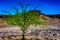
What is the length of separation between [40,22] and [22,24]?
2.61m

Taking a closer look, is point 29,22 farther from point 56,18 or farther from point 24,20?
point 56,18

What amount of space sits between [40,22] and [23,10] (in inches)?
112

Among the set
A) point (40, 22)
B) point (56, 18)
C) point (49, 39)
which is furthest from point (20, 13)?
point (56, 18)

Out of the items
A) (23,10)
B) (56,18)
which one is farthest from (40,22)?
(56,18)

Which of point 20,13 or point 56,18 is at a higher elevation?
point 56,18

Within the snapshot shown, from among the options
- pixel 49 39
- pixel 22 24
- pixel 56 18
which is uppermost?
pixel 56 18

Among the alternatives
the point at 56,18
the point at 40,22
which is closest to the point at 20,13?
the point at 40,22

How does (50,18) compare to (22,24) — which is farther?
(50,18)

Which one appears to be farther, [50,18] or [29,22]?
[50,18]

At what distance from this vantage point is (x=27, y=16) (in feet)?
99.3

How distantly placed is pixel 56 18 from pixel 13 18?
5341 cm

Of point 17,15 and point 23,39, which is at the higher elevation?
point 17,15

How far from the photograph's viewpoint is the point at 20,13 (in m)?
30.3

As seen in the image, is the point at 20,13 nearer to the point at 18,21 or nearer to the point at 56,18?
the point at 18,21
